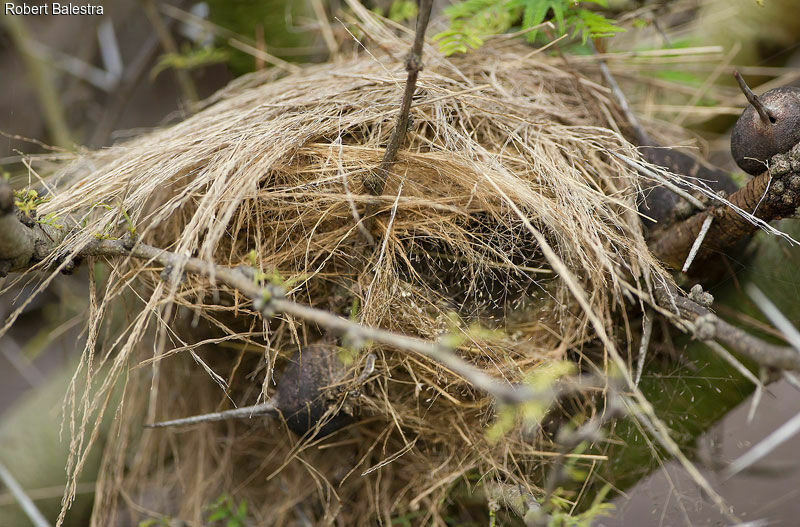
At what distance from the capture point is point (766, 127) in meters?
0.71

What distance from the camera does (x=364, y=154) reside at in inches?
32.4

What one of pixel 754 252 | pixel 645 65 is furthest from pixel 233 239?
pixel 645 65

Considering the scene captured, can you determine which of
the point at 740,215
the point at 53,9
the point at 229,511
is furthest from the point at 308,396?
the point at 53,9

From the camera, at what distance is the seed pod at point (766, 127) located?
69cm

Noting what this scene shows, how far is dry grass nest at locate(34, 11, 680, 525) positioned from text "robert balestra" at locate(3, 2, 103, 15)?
35.6 inches

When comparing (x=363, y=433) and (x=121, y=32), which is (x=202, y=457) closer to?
(x=363, y=433)

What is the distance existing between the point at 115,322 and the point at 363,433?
0.66 metres

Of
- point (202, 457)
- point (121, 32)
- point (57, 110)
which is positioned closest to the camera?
point (202, 457)

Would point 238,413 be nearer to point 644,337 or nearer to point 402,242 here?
point 402,242

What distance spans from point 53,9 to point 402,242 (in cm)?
140

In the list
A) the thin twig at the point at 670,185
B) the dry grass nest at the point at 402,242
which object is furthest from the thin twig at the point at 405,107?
the thin twig at the point at 670,185

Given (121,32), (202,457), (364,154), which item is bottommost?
(202,457)

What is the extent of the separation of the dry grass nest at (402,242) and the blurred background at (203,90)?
0.53ft

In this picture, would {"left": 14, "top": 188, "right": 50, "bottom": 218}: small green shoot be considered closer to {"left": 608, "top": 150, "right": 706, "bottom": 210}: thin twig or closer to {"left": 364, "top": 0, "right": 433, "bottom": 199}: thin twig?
{"left": 364, "top": 0, "right": 433, "bottom": 199}: thin twig
